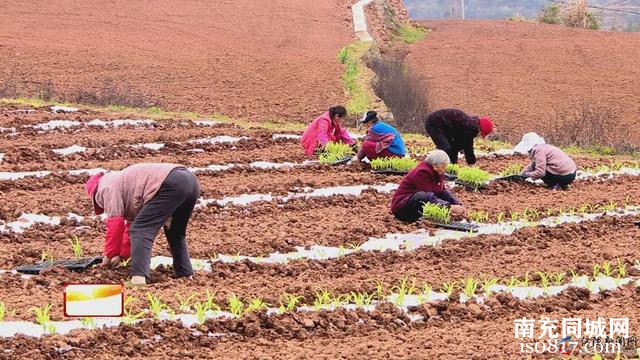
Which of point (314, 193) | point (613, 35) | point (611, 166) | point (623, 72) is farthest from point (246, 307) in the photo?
point (613, 35)

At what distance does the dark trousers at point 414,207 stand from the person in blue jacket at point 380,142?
9.87 feet

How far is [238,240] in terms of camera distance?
368 inches

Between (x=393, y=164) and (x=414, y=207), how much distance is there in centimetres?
300

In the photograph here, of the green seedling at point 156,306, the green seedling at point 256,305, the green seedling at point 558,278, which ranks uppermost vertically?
the green seedling at point 156,306

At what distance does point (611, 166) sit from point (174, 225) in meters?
8.60

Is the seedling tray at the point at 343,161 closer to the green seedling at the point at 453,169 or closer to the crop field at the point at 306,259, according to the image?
the crop field at the point at 306,259

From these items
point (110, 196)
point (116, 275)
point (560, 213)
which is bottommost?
point (560, 213)

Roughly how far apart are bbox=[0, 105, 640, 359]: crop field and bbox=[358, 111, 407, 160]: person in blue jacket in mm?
304

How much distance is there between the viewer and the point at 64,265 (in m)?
7.95

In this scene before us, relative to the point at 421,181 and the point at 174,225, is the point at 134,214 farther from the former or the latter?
the point at 421,181

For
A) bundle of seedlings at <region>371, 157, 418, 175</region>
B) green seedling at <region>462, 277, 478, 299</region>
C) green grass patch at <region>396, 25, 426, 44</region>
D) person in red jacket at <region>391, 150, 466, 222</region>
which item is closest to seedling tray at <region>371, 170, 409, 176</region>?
bundle of seedlings at <region>371, 157, 418, 175</region>

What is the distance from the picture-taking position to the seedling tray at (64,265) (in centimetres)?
788

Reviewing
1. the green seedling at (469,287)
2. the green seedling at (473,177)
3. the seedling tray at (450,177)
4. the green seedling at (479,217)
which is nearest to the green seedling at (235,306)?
the green seedling at (469,287)

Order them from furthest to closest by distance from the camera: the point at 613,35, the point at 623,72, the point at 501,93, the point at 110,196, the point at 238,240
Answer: the point at 613,35 → the point at 623,72 → the point at 501,93 → the point at 238,240 → the point at 110,196
